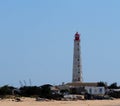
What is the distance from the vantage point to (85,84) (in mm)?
83438

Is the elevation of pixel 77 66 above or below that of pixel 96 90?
above

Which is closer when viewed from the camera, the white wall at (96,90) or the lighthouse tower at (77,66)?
the white wall at (96,90)

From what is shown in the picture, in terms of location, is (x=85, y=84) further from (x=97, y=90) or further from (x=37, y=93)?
(x=37, y=93)

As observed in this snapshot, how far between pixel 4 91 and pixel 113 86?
28539mm

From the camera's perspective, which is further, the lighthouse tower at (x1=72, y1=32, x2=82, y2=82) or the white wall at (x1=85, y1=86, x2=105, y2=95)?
the lighthouse tower at (x1=72, y1=32, x2=82, y2=82)

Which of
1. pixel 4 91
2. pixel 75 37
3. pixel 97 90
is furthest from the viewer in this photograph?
pixel 75 37

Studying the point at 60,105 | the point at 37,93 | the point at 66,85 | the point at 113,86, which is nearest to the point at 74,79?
the point at 66,85

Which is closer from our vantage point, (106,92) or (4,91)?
(4,91)

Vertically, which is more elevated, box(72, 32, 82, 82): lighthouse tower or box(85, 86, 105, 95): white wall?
box(72, 32, 82, 82): lighthouse tower

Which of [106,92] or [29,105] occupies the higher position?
[106,92]

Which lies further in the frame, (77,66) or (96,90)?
Result: (77,66)

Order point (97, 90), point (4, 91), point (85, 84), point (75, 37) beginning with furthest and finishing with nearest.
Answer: point (75, 37) < point (85, 84) < point (97, 90) < point (4, 91)

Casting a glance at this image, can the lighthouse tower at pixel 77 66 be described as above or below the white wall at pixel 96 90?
above

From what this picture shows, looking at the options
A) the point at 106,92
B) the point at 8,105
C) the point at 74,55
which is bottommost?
the point at 8,105
